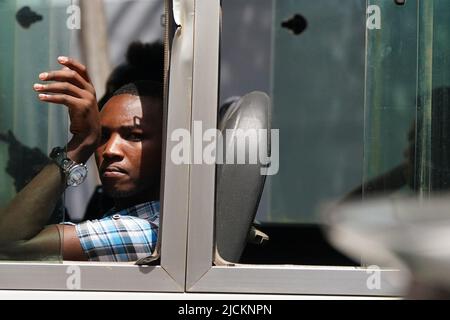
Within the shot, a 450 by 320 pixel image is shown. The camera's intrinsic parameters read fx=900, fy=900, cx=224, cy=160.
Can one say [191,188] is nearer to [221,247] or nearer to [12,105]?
[221,247]

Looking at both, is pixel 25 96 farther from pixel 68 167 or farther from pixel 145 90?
pixel 145 90

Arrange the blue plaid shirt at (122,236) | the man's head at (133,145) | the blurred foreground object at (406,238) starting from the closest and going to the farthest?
the blurred foreground object at (406,238)
the blue plaid shirt at (122,236)
the man's head at (133,145)

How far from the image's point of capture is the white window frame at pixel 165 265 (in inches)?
95.3

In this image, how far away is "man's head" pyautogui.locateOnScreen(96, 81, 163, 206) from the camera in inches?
103

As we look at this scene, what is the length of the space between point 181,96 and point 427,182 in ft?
2.31

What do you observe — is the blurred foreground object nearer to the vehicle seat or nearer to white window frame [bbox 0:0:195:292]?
the vehicle seat

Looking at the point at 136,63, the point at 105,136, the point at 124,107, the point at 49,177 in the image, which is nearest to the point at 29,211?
the point at 49,177

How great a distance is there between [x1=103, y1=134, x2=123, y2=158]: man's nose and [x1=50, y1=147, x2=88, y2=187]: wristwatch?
13 centimetres

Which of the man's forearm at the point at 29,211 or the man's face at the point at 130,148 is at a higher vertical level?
the man's face at the point at 130,148

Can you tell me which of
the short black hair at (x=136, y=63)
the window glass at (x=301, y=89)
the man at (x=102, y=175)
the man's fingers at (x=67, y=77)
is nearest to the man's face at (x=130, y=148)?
the man at (x=102, y=175)

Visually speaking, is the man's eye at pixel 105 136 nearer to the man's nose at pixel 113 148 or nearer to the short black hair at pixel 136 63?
the man's nose at pixel 113 148

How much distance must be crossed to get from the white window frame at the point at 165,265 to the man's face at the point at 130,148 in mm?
146

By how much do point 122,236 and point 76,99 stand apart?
409mm
